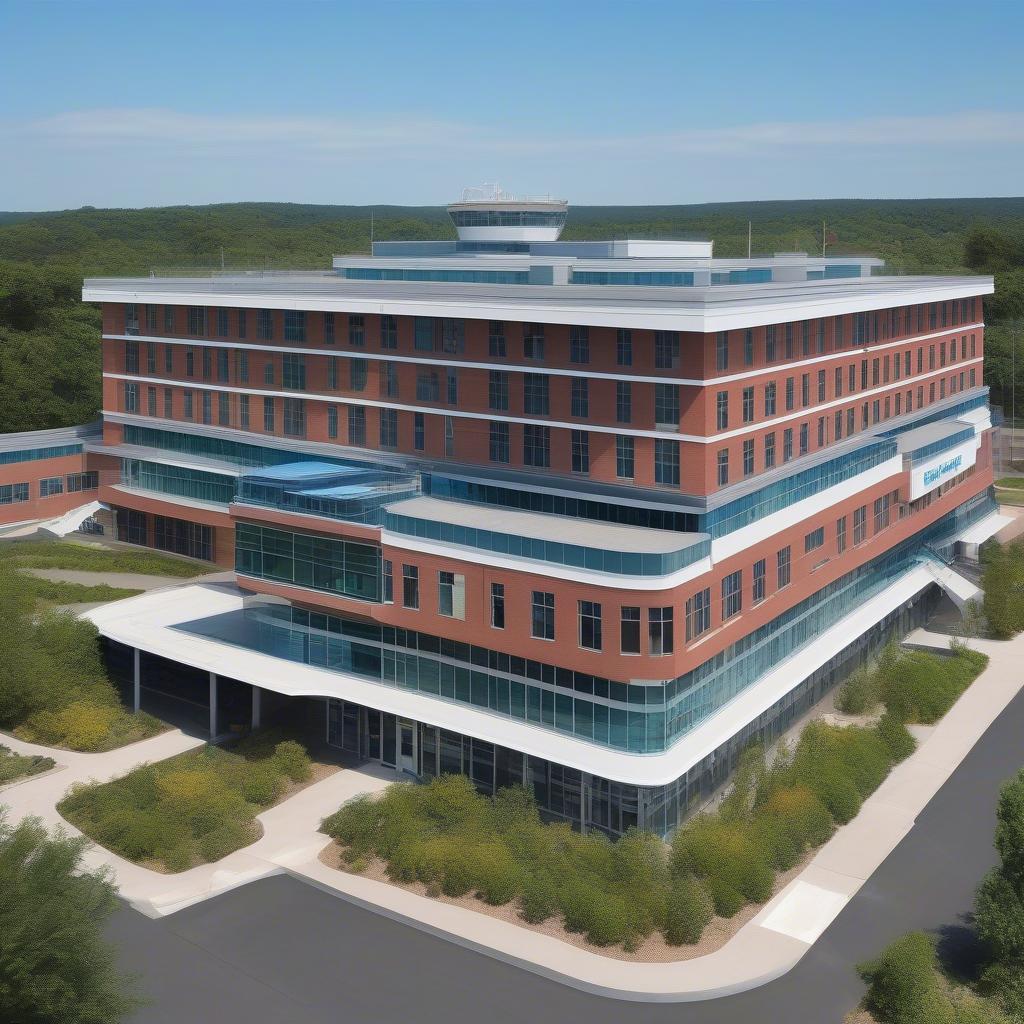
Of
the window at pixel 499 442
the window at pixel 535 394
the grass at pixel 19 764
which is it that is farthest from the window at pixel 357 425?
the grass at pixel 19 764

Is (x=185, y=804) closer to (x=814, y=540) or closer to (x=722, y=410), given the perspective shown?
(x=722, y=410)

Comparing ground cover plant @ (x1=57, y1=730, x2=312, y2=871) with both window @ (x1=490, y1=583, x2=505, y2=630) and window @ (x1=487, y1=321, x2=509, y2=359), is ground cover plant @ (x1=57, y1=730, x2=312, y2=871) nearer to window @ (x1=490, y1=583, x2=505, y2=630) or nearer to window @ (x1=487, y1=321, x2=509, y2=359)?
window @ (x1=490, y1=583, x2=505, y2=630)

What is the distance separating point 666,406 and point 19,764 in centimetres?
2399

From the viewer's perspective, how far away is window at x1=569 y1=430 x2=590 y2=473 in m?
41.6

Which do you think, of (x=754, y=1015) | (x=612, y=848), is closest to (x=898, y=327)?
(x=612, y=848)

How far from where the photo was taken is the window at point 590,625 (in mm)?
35250

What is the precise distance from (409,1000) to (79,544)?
41597 millimetres

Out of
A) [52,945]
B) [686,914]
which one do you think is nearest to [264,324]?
[686,914]

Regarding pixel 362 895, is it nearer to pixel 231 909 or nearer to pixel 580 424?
pixel 231 909

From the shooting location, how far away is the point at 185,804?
117ft

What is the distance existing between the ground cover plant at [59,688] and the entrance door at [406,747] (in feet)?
31.1

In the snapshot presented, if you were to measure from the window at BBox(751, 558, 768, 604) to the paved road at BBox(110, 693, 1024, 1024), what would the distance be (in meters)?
9.45

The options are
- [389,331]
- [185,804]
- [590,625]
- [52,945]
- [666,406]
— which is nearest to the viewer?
[52,945]

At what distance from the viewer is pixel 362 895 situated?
106ft
